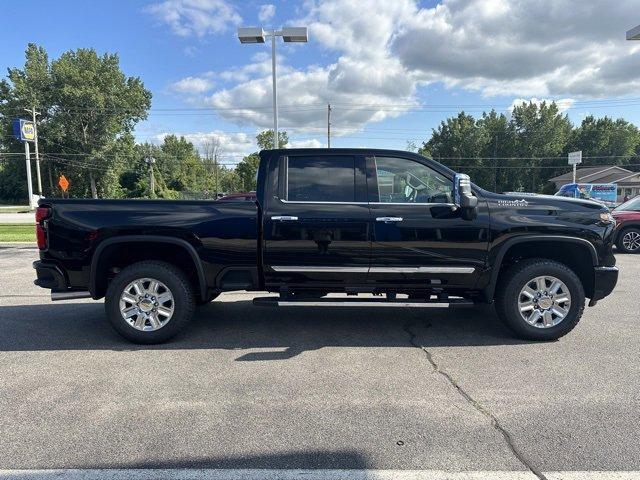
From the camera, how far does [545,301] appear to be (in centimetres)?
482

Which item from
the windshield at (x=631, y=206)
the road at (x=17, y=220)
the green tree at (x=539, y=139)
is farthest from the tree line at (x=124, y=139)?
the windshield at (x=631, y=206)

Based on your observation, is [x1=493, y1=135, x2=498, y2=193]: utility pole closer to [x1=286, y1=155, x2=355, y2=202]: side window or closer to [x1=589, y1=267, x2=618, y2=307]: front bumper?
[x1=589, y1=267, x2=618, y2=307]: front bumper

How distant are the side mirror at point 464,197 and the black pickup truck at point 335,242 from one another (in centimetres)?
2

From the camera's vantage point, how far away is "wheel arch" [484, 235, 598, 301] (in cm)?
471

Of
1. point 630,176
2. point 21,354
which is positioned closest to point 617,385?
point 21,354

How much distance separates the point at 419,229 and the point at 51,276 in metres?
3.90

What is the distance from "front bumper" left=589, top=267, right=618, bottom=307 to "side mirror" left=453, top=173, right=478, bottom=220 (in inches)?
59.3

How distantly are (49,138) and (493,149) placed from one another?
6065 cm

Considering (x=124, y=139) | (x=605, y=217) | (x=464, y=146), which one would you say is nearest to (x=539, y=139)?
(x=464, y=146)

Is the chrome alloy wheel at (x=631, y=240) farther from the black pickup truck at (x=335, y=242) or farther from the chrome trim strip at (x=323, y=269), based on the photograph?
the chrome trim strip at (x=323, y=269)

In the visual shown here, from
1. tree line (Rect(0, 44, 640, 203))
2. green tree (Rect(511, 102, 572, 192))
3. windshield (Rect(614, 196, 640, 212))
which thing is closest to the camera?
windshield (Rect(614, 196, 640, 212))

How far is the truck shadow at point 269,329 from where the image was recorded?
15.7 ft

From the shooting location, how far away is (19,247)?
12938 millimetres

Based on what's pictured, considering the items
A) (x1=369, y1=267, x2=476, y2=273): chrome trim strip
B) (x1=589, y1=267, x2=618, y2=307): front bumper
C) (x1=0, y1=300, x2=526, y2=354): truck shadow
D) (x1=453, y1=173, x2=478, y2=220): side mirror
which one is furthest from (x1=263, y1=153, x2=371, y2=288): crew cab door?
(x1=589, y1=267, x2=618, y2=307): front bumper
